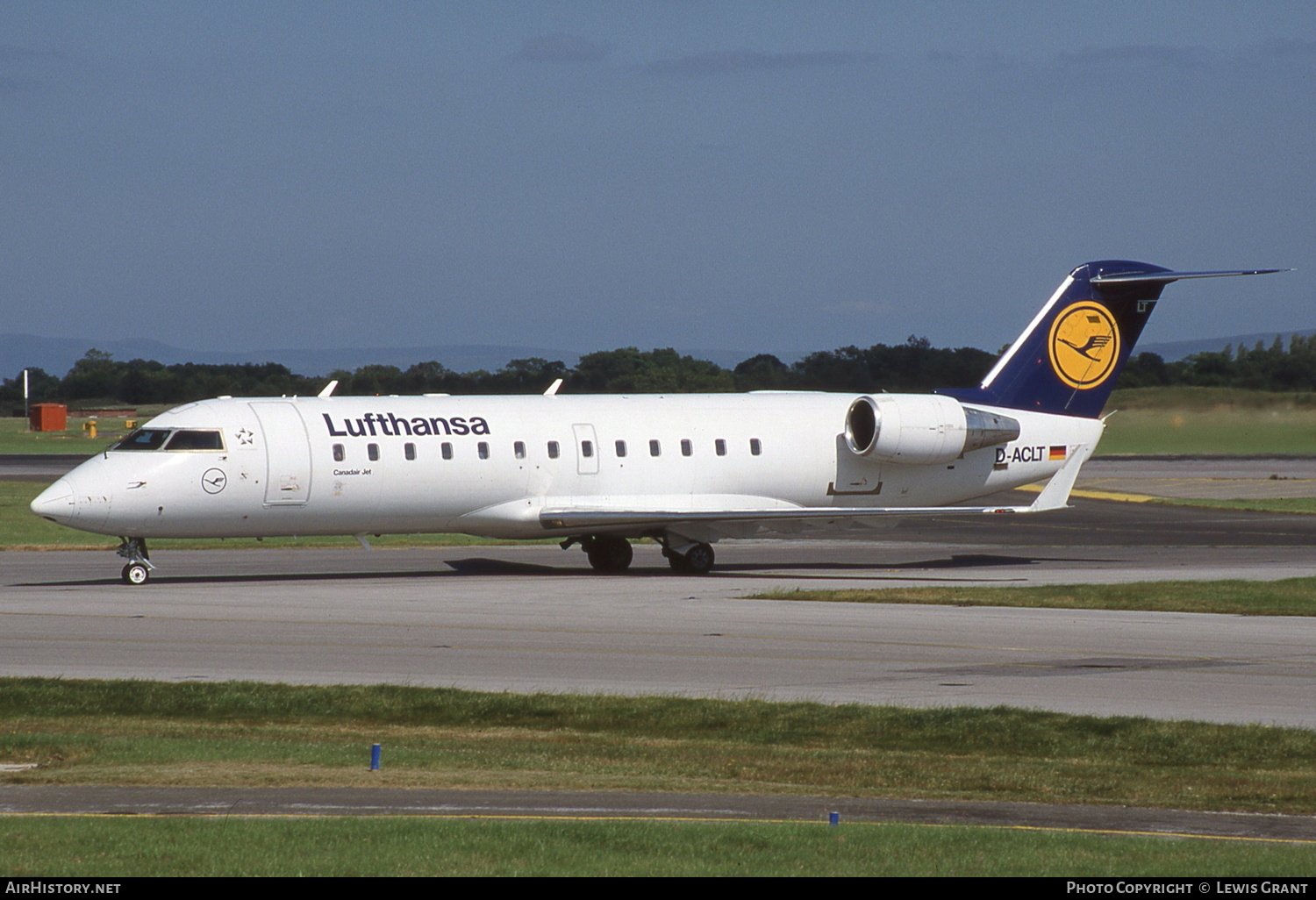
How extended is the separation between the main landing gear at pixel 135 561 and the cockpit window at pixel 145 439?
5.75ft

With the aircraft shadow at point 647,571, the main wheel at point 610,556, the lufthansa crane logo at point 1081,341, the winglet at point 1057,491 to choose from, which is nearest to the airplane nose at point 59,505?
the aircraft shadow at point 647,571

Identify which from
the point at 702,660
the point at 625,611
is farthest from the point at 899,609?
the point at 702,660

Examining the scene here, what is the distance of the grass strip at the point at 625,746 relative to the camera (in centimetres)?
1310

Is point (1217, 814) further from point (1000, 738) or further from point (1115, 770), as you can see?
point (1000, 738)

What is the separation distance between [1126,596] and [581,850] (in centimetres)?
1974

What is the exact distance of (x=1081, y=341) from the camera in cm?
3688

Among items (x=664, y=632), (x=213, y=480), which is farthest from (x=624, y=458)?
(x=664, y=632)

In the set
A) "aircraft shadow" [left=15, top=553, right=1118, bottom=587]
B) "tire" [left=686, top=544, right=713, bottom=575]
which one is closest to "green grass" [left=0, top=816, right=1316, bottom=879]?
"aircraft shadow" [left=15, top=553, right=1118, bottom=587]

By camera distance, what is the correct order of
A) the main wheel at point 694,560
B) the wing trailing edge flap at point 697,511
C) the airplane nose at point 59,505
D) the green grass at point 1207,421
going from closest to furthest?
the airplane nose at point 59,505, the wing trailing edge flap at point 697,511, the main wheel at point 694,560, the green grass at point 1207,421

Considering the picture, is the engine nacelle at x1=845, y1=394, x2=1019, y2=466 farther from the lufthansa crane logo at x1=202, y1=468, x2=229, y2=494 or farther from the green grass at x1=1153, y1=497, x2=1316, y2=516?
the green grass at x1=1153, y1=497, x2=1316, y2=516

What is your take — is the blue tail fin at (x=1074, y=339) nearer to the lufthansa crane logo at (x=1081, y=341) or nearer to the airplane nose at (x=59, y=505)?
the lufthansa crane logo at (x=1081, y=341)

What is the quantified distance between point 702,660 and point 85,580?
15384mm

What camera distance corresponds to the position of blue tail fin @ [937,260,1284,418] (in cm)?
3653

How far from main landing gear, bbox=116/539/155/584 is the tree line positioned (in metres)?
27.1
